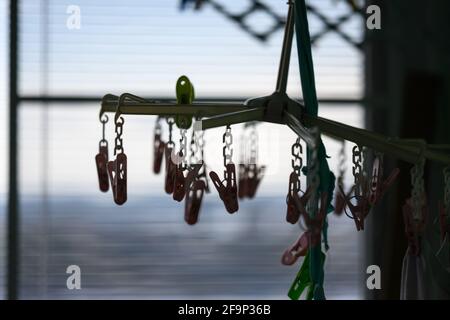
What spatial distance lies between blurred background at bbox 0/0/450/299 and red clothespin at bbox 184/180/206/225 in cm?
99

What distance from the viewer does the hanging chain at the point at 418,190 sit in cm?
90

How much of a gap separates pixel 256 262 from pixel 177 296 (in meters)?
0.22

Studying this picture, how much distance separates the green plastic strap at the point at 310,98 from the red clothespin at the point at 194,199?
5.7 inches

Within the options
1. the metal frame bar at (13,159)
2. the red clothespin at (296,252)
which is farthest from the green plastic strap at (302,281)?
the metal frame bar at (13,159)

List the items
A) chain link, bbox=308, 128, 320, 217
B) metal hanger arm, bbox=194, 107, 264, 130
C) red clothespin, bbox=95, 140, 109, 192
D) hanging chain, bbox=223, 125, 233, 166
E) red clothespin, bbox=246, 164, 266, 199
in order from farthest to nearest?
red clothespin, bbox=246, 164, 266, 199
red clothespin, bbox=95, 140, 109, 192
hanging chain, bbox=223, 125, 233, 166
metal hanger arm, bbox=194, 107, 264, 130
chain link, bbox=308, 128, 320, 217

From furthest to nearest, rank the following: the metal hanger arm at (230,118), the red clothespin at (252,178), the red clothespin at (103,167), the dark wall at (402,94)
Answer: the dark wall at (402,94) < the red clothespin at (252,178) < the red clothespin at (103,167) < the metal hanger arm at (230,118)

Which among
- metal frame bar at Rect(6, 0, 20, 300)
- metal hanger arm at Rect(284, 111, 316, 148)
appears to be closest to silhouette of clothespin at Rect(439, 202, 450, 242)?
metal hanger arm at Rect(284, 111, 316, 148)

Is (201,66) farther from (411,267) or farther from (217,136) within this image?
(411,267)

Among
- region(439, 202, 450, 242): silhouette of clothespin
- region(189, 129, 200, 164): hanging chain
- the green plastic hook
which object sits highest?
the green plastic hook

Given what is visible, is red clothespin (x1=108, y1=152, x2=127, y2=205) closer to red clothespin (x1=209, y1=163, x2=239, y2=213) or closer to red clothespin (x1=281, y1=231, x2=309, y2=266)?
red clothespin (x1=209, y1=163, x2=239, y2=213)

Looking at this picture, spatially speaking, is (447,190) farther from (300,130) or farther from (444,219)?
(300,130)

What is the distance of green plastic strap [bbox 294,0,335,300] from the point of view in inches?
35.4

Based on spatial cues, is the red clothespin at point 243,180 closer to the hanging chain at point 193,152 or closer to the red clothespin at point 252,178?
the red clothespin at point 252,178

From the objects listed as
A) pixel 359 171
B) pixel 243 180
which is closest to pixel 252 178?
pixel 243 180
